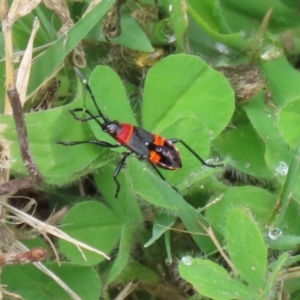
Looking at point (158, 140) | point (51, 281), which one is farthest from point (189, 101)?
point (51, 281)

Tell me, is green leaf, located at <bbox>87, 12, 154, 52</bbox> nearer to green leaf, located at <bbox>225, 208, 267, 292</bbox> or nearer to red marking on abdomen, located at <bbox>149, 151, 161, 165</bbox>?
red marking on abdomen, located at <bbox>149, 151, 161, 165</bbox>

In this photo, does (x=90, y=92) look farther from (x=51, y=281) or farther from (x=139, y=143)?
(x=51, y=281)

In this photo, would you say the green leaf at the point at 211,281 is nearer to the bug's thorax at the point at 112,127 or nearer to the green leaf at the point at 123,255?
the green leaf at the point at 123,255

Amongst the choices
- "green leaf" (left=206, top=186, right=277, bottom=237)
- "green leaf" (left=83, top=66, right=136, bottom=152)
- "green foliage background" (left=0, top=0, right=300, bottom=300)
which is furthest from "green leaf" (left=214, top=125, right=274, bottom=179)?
"green leaf" (left=83, top=66, right=136, bottom=152)

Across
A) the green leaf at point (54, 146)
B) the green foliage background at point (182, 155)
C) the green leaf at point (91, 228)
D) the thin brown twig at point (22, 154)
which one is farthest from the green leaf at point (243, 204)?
the thin brown twig at point (22, 154)

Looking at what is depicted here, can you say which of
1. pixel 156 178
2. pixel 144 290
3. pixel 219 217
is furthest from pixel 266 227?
pixel 144 290
